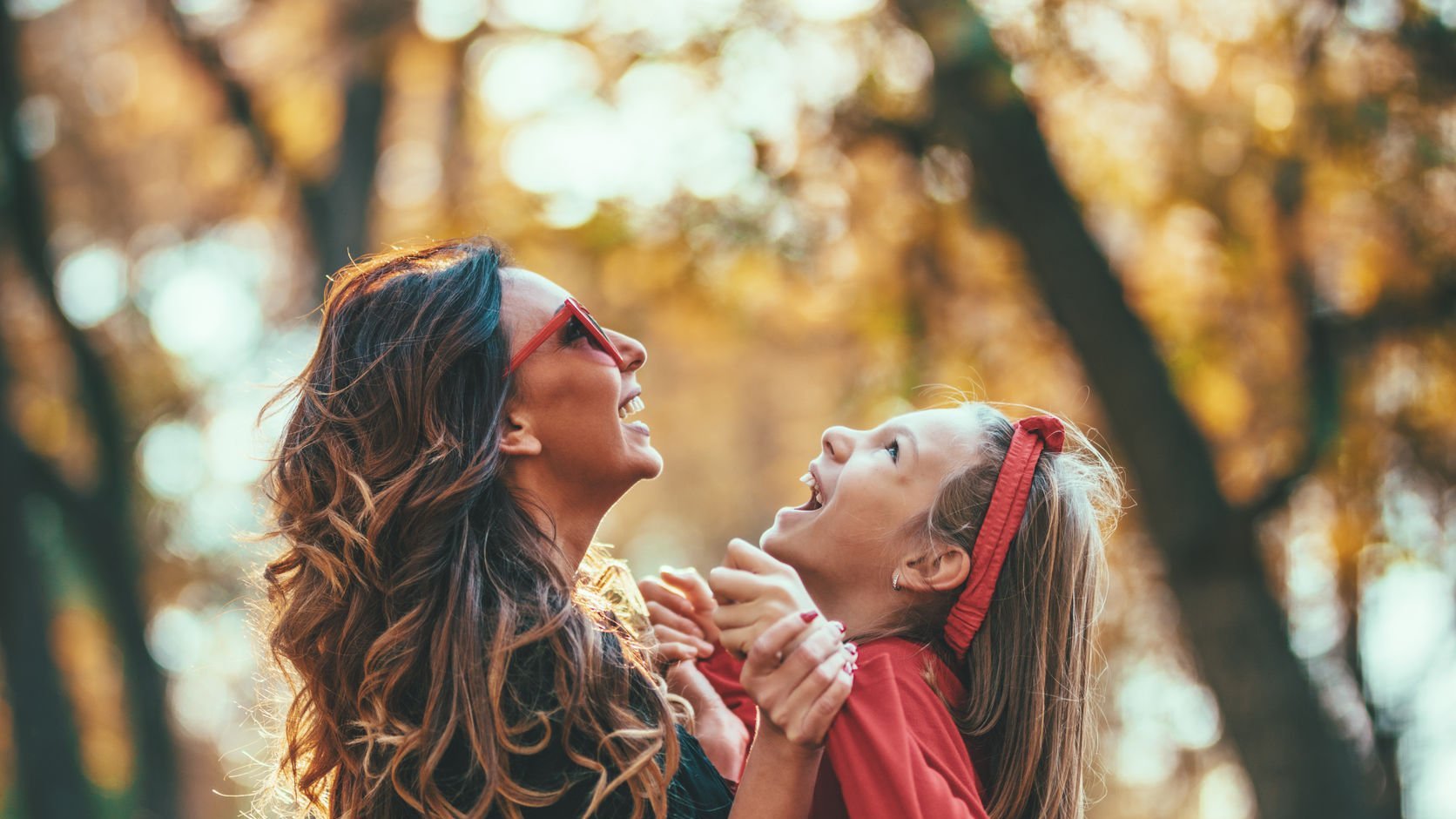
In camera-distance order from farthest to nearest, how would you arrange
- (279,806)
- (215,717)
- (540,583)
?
(215,717), (279,806), (540,583)

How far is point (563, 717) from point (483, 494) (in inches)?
22.4

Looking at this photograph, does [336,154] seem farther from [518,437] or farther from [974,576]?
[974,576]

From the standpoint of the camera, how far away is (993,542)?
10.8 ft

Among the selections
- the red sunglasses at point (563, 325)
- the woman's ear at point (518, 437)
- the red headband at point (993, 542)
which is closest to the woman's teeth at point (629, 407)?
the red sunglasses at point (563, 325)

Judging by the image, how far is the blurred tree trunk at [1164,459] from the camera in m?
7.25

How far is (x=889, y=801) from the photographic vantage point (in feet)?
9.02

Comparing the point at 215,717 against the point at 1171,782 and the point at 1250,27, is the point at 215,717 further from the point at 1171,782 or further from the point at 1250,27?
the point at 1250,27

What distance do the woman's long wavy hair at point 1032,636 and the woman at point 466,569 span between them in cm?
61

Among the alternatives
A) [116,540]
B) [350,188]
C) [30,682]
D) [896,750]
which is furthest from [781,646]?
[116,540]

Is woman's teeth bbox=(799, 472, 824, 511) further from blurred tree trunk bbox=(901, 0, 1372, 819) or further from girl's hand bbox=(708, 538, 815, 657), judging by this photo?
blurred tree trunk bbox=(901, 0, 1372, 819)

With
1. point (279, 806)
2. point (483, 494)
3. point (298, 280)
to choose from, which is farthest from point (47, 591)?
point (483, 494)

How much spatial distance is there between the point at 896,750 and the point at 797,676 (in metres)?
0.26

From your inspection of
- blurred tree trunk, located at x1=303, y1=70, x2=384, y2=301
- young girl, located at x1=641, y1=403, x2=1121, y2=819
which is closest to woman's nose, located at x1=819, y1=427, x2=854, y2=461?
young girl, located at x1=641, y1=403, x2=1121, y2=819

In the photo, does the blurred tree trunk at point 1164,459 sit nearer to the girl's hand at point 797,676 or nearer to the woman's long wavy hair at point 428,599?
the woman's long wavy hair at point 428,599
